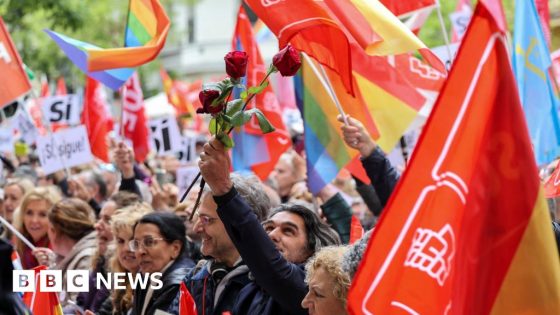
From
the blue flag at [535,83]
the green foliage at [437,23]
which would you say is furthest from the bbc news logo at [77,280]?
the green foliage at [437,23]

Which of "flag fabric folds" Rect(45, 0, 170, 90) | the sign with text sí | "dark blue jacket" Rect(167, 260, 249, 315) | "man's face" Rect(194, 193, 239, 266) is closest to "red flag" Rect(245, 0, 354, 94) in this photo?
"man's face" Rect(194, 193, 239, 266)

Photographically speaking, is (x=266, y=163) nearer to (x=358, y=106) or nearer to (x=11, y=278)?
(x=358, y=106)

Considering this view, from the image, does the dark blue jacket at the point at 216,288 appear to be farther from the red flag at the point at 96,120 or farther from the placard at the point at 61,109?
the placard at the point at 61,109

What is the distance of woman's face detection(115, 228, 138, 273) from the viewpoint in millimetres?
6281

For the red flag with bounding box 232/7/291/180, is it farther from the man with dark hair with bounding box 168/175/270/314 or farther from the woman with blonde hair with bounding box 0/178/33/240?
the man with dark hair with bounding box 168/175/270/314

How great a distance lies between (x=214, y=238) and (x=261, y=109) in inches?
130

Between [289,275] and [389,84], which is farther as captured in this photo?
[389,84]

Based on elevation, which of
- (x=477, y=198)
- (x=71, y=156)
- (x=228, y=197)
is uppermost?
(x=477, y=198)

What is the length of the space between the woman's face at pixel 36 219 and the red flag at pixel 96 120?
2.20 metres

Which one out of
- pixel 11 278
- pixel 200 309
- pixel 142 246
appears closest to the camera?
pixel 11 278

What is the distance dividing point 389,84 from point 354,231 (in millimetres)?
1958

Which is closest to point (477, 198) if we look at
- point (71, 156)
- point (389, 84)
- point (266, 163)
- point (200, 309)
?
point (200, 309)

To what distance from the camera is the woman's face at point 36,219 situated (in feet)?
27.2

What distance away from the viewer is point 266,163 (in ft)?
28.4
